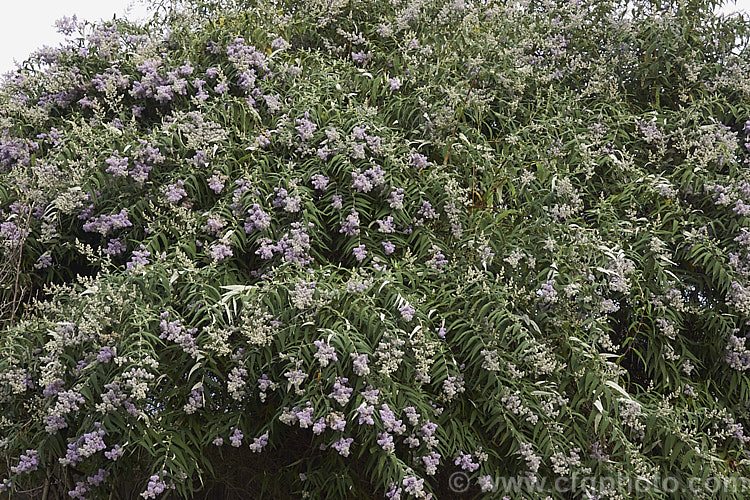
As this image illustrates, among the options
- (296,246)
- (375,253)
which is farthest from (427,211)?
(296,246)

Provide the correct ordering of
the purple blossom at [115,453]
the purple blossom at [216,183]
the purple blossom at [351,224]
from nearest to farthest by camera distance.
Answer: the purple blossom at [115,453], the purple blossom at [351,224], the purple blossom at [216,183]

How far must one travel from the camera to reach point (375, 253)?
3561 mm

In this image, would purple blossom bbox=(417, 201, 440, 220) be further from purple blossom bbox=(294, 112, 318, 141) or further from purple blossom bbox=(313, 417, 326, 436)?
purple blossom bbox=(313, 417, 326, 436)

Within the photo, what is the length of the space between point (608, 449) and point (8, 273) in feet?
9.11

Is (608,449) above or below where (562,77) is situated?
below

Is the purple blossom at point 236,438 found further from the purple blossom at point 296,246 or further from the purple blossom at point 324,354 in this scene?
the purple blossom at point 296,246

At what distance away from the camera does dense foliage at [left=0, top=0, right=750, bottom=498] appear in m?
3.12

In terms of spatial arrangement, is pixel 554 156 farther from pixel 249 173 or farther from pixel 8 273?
pixel 8 273

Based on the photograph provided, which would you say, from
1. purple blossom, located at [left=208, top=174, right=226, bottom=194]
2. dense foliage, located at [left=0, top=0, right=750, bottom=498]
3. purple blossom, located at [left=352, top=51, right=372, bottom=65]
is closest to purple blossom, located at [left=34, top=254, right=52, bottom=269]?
dense foliage, located at [left=0, top=0, right=750, bottom=498]

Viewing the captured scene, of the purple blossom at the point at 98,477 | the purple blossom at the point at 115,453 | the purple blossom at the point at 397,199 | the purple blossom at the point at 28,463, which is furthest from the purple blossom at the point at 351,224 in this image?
the purple blossom at the point at 28,463

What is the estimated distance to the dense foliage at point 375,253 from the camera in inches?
123

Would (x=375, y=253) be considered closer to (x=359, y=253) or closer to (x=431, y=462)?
(x=359, y=253)

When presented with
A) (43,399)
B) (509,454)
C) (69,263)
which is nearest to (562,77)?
(509,454)

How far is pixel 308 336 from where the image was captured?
3096mm
